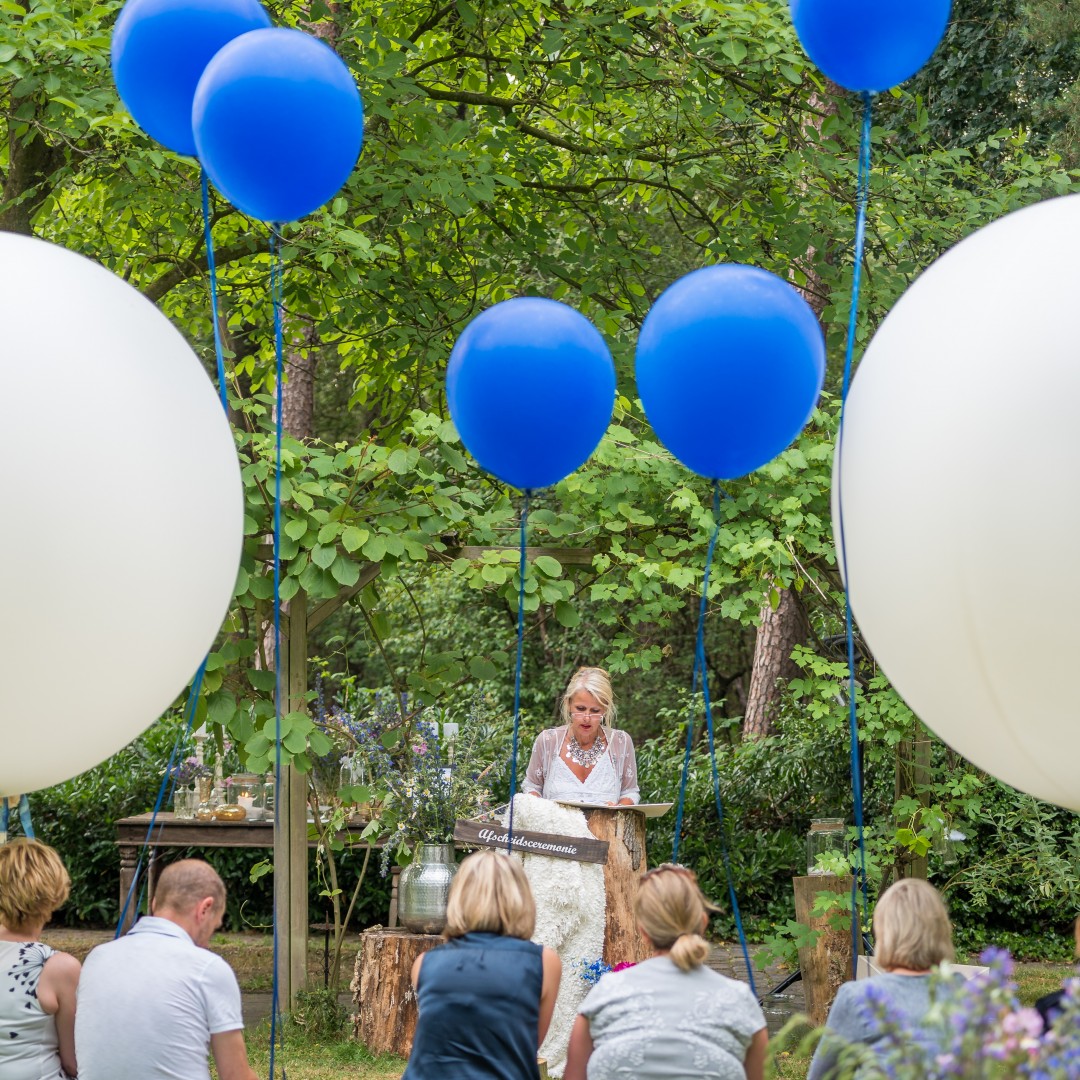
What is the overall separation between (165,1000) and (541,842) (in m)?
2.41

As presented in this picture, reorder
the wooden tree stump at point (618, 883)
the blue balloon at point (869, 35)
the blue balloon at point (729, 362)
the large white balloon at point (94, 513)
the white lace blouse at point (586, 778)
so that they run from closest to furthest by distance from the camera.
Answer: the large white balloon at point (94, 513) → the blue balloon at point (729, 362) → the blue balloon at point (869, 35) → the wooden tree stump at point (618, 883) → the white lace blouse at point (586, 778)

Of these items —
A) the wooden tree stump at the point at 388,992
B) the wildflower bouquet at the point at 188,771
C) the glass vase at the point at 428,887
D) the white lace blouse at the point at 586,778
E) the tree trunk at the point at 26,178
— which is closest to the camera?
the white lace blouse at the point at 586,778

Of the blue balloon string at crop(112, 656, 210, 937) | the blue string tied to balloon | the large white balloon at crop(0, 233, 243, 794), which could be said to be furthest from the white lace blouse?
the large white balloon at crop(0, 233, 243, 794)

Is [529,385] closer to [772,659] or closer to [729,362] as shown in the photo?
[729,362]

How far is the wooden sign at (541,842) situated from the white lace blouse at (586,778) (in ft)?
0.78

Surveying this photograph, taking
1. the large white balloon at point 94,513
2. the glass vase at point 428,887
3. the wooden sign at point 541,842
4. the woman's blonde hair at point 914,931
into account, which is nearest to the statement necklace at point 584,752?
the wooden sign at point 541,842

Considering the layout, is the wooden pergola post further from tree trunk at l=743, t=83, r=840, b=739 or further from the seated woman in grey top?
tree trunk at l=743, t=83, r=840, b=739

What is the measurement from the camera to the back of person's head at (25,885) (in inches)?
112

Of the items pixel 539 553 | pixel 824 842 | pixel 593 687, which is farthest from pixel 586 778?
pixel 824 842

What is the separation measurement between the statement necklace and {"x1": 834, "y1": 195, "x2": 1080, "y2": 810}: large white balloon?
7.99 ft

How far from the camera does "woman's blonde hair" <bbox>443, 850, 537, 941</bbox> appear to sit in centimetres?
265

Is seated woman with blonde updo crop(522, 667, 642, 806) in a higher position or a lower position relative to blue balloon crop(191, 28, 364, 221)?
lower

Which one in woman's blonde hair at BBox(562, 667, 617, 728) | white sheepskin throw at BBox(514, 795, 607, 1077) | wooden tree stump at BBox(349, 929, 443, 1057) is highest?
woman's blonde hair at BBox(562, 667, 617, 728)

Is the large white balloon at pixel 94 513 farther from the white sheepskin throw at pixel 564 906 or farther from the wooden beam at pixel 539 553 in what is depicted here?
the wooden beam at pixel 539 553
